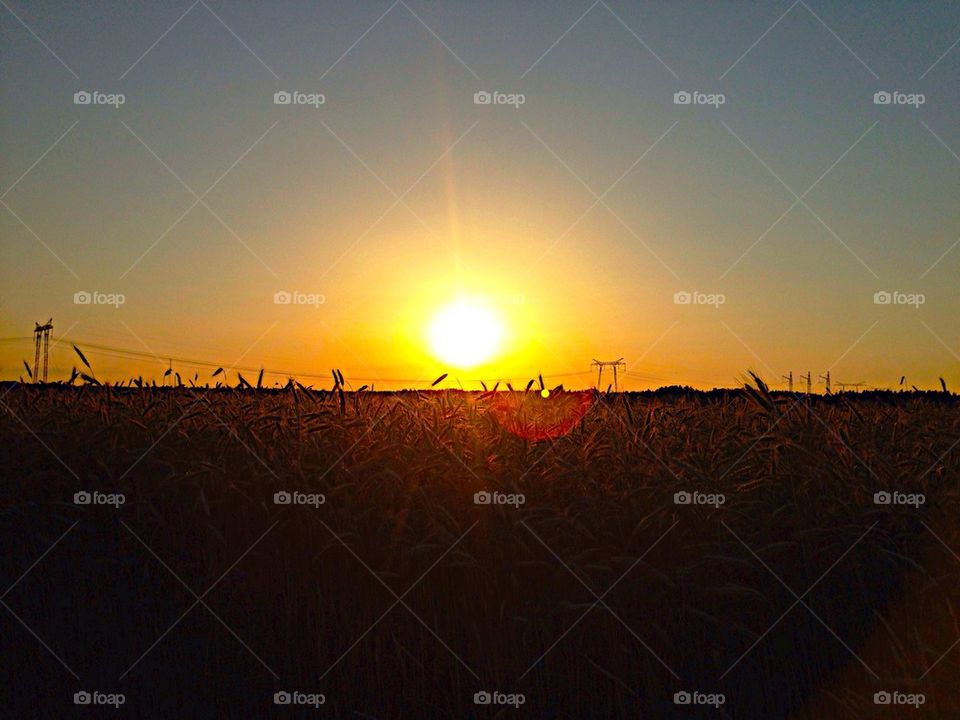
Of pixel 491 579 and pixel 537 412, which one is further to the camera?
pixel 537 412

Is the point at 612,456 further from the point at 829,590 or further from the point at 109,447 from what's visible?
the point at 109,447

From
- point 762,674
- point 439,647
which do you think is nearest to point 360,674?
point 439,647

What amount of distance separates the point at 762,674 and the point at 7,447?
5828mm

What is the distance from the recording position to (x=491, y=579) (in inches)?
201

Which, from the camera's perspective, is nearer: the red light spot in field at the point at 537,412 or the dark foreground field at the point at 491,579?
the dark foreground field at the point at 491,579

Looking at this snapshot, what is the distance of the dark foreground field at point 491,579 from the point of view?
15.8ft

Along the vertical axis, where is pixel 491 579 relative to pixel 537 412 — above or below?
below

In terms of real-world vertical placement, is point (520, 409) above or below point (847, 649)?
above

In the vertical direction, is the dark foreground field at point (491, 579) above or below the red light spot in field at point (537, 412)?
below

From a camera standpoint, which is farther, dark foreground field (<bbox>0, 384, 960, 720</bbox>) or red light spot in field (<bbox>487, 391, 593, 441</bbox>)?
red light spot in field (<bbox>487, 391, 593, 441</bbox>)

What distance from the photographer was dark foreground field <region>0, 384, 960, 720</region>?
4.81 m

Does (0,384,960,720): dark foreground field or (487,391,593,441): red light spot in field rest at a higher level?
(487,391,593,441): red light spot in field

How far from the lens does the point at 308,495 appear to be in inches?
228

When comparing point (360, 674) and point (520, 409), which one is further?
point (520, 409)
